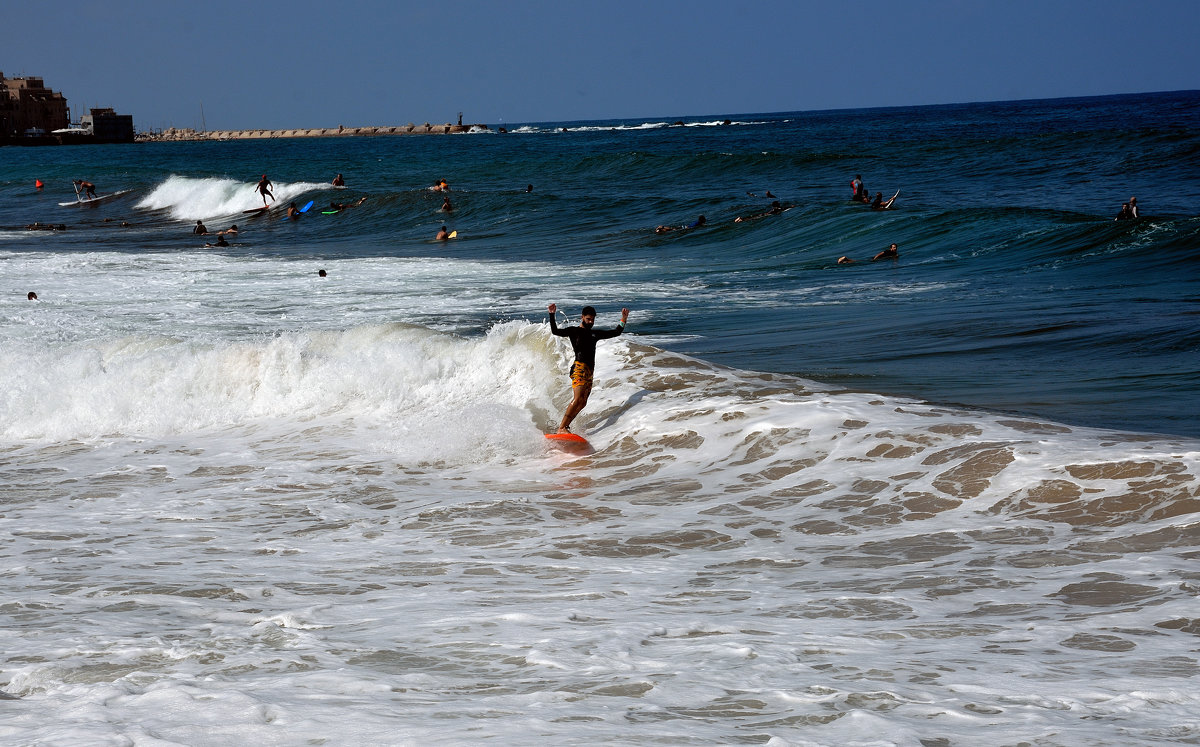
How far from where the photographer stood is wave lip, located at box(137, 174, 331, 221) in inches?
1938

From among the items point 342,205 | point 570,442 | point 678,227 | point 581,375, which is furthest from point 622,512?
point 342,205

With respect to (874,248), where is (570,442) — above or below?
below

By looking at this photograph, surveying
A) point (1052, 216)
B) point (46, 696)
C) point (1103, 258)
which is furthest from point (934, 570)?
point (1052, 216)

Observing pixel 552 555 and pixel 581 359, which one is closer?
pixel 552 555

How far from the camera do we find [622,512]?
9.09 m

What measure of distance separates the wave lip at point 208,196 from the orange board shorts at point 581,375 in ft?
128

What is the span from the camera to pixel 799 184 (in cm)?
4450

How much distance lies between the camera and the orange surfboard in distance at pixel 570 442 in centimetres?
1113

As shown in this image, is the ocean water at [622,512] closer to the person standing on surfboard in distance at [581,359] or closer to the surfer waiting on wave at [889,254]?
the person standing on surfboard in distance at [581,359]

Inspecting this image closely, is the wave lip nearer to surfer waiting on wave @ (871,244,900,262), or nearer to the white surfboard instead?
the white surfboard

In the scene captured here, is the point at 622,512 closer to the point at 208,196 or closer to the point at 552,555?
the point at 552,555

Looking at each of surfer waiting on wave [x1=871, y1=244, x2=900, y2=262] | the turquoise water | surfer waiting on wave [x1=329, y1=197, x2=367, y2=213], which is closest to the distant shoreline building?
the turquoise water

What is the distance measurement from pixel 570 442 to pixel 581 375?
901 mm

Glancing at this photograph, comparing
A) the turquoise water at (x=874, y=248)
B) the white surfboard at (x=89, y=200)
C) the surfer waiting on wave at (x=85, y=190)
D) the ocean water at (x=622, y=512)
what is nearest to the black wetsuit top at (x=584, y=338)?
the ocean water at (x=622, y=512)
